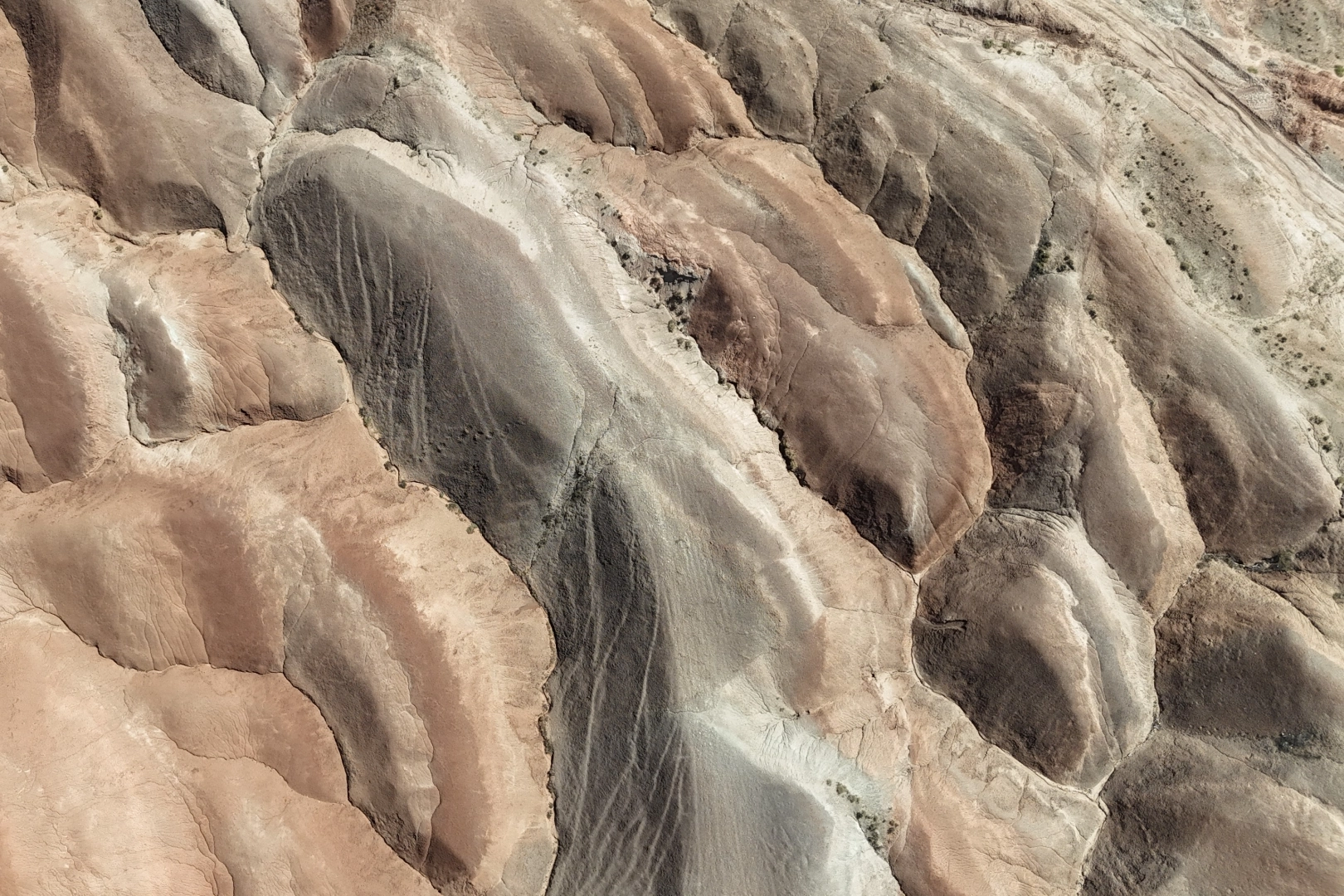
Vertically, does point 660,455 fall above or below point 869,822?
above

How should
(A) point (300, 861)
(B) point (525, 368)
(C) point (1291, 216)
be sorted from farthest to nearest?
(C) point (1291, 216) < (B) point (525, 368) < (A) point (300, 861)

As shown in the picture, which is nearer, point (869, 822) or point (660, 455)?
point (869, 822)

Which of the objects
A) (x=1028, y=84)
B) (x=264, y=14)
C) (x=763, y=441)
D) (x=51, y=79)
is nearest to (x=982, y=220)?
(x=1028, y=84)

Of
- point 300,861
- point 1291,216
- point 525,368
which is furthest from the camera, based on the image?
point 1291,216

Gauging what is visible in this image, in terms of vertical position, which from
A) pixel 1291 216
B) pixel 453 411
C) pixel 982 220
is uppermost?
pixel 1291 216

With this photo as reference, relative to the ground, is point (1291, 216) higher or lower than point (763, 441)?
higher

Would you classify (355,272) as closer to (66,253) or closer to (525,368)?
(525,368)

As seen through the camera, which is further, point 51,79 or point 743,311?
point 51,79
